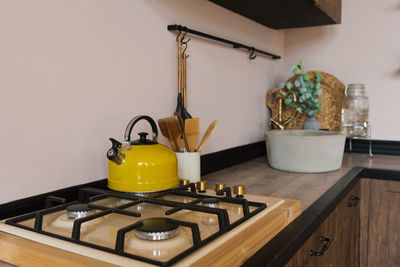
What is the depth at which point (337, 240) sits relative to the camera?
1.25 metres

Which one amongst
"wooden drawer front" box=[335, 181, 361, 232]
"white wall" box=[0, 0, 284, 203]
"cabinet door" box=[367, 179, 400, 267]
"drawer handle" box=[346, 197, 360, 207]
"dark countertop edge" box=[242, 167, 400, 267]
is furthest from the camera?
"cabinet door" box=[367, 179, 400, 267]

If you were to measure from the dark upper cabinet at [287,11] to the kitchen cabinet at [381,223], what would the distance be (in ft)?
2.58

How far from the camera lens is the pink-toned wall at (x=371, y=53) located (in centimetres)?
200

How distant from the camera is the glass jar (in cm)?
195

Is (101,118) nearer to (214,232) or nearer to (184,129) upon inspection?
(184,129)

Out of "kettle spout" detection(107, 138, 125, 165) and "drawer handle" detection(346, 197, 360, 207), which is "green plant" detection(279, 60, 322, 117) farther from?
"kettle spout" detection(107, 138, 125, 165)

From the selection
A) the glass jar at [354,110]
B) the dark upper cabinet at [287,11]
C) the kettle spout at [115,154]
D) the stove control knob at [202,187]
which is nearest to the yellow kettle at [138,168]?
the kettle spout at [115,154]

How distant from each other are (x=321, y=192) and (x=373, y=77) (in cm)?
114

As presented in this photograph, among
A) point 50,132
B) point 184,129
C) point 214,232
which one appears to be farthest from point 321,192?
point 50,132

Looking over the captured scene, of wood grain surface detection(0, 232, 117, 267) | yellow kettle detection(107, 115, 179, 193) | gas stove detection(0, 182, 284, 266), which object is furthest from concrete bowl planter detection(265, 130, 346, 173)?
wood grain surface detection(0, 232, 117, 267)

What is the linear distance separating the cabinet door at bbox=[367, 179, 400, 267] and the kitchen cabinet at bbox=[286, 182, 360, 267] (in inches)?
2.4

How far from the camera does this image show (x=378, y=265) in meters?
1.60

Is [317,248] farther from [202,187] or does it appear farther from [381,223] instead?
[381,223]

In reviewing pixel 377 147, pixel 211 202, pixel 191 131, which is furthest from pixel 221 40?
pixel 377 147
